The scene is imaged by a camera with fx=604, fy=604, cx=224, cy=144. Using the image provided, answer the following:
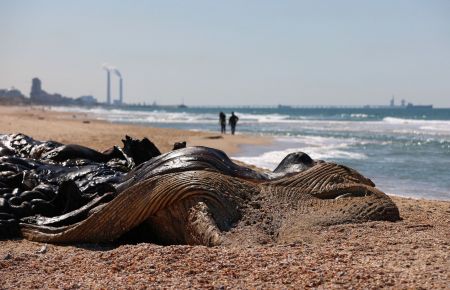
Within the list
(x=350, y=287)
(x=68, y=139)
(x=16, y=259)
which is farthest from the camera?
(x=68, y=139)

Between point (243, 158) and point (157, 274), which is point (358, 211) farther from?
point (243, 158)

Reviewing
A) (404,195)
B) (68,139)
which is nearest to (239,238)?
(404,195)

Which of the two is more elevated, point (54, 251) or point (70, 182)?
point (70, 182)

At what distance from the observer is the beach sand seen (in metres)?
4.55

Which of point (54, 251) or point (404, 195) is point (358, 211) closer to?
point (54, 251)

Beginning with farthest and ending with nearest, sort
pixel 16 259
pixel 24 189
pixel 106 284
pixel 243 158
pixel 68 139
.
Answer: pixel 68 139 < pixel 243 158 < pixel 24 189 < pixel 16 259 < pixel 106 284

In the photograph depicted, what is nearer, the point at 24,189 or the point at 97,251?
the point at 97,251

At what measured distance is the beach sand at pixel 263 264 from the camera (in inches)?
179

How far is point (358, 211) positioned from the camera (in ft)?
21.5

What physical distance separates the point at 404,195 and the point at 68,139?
14.9m

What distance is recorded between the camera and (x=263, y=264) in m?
4.92

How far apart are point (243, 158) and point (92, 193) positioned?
1288cm

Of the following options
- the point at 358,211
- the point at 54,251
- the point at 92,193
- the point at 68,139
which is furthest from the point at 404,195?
the point at 68,139

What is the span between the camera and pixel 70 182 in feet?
23.1
